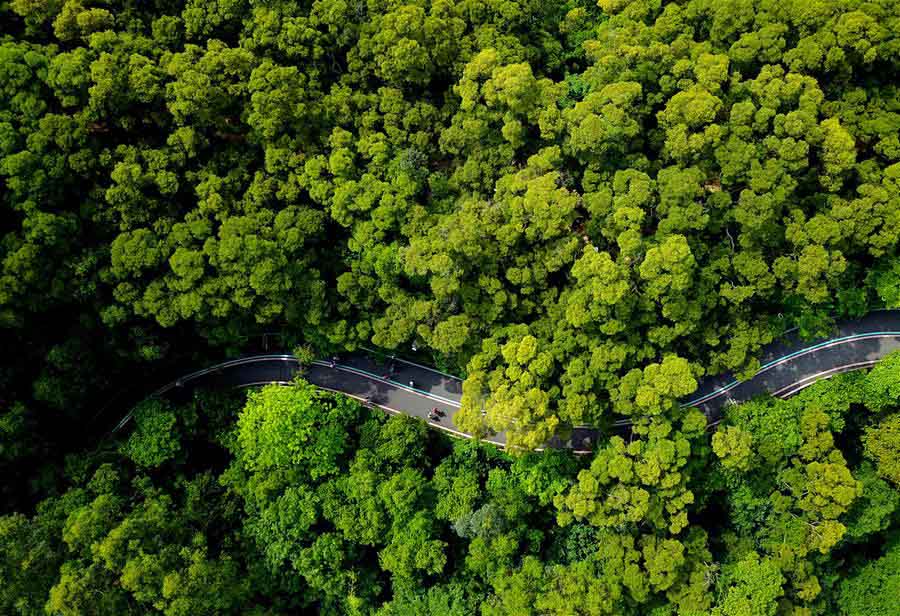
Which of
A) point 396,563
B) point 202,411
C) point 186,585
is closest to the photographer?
point 186,585

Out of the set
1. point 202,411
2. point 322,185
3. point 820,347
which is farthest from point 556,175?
point 202,411

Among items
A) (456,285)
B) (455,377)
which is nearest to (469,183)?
(456,285)

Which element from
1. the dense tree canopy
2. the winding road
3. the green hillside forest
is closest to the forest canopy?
the green hillside forest

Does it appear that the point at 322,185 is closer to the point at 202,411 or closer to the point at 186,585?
the point at 202,411

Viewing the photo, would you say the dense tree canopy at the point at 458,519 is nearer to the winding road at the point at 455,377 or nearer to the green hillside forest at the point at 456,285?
the green hillside forest at the point at 456,285

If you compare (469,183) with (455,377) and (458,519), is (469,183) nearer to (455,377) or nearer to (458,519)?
(455,377)

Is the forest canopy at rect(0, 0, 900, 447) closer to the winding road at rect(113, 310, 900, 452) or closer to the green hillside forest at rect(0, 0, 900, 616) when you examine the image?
the green hillside forest at rect(0, 0, 900, 616)
